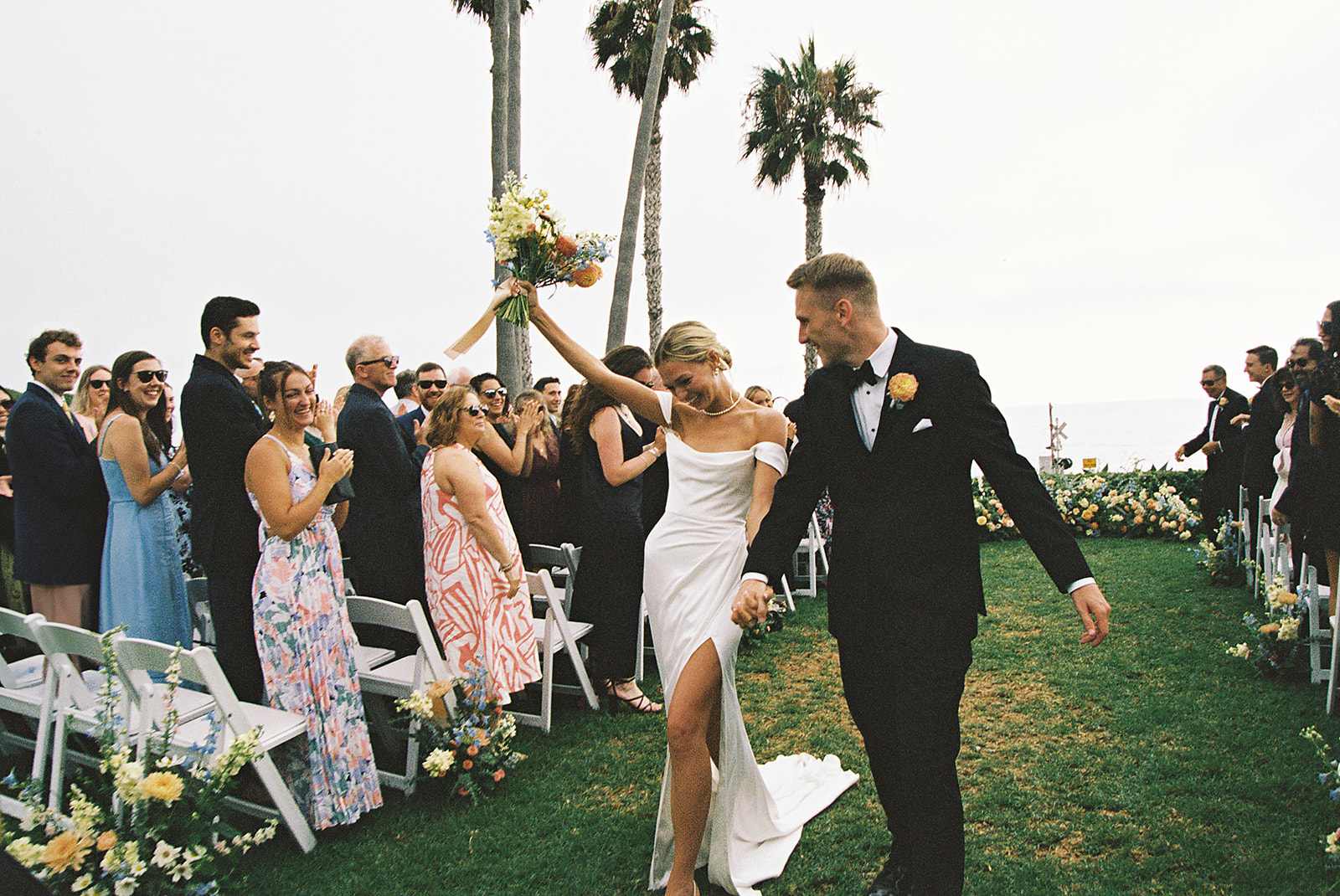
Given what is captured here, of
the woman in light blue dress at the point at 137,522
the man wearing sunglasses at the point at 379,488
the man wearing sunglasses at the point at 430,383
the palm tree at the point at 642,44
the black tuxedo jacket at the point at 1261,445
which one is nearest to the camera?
the woman in light blue dress at the point at 137,522

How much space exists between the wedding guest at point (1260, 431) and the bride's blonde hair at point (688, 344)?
6.55 metres

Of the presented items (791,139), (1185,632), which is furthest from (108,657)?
(791,139)

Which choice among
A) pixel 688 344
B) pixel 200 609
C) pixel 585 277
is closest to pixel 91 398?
pixel 200 609

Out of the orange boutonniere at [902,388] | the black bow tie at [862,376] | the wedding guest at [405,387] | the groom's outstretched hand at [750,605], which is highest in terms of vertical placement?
the wedding guest at [405,387]

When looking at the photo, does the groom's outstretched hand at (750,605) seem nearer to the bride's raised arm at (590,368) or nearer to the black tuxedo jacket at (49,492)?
the bride's raised arm at (590,368)

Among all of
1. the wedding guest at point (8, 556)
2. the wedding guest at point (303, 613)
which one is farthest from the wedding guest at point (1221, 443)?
the wedding guest at point (8, 556)

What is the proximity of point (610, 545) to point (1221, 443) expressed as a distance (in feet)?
25.1

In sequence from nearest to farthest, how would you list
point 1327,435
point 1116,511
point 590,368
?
point 590,368
point 1327,435
point 1116,511

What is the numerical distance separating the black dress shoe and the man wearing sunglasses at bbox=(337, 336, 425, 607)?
10.9 ft

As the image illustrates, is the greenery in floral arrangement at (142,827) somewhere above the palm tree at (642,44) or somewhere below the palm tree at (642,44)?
below

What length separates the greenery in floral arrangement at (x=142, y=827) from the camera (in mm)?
2695

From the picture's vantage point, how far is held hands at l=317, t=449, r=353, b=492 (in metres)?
3.78

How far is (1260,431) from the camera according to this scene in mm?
7539

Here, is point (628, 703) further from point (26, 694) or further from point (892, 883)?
point (26, 694)
